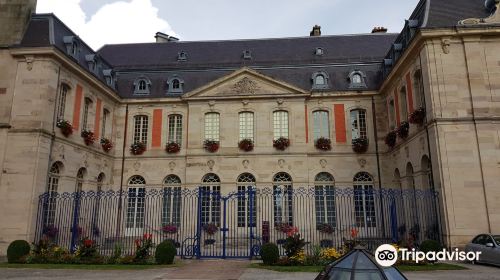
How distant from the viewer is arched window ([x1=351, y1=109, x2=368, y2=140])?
19.6m

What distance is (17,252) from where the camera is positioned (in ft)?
37.5

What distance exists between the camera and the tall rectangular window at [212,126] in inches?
784

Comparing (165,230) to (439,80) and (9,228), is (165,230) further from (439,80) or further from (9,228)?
(439,80)

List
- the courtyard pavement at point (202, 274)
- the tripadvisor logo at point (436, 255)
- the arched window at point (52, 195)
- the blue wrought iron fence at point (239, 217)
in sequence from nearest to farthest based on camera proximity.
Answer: the courtyard pavement at point (202, 274) < the tripadvisor logo at point (436, 255) < the arched window at point (52, 195) < the blue wrought iron fence at point (239, 217)

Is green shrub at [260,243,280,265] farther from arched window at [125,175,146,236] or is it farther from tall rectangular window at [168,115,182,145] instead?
tall rectangular window at [168,115,182,145]

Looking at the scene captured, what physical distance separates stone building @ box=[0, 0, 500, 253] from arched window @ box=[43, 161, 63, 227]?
0.09 metres

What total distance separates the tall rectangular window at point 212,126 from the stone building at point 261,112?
60 millimetres

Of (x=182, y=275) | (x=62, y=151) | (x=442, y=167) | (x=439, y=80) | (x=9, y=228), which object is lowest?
→ (x=182, y=275)

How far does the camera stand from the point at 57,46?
1478 cm

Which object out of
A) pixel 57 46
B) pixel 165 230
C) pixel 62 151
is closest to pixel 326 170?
pixel 165 230

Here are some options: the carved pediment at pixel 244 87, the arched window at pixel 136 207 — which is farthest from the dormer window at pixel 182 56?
the arched window at pixel 136 207

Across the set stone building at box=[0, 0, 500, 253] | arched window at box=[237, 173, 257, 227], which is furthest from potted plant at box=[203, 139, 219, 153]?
arched window at box=[237, 173, 257, 227]

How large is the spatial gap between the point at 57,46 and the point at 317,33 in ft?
61.4

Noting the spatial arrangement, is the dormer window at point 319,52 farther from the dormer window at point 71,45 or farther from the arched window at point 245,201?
the dormer window at point 71,45
